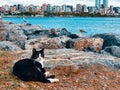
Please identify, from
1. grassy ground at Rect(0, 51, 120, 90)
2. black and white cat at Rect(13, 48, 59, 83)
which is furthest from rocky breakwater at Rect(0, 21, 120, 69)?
black and white cat at Rect(13, 48, 59, 83)

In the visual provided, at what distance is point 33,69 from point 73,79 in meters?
1.95

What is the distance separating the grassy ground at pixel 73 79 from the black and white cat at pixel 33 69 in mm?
181

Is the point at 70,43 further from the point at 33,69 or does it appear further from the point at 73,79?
the point at 33,69

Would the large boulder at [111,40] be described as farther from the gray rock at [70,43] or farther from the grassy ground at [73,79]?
the grassy ground at [73,79]

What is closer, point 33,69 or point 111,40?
point 33,69

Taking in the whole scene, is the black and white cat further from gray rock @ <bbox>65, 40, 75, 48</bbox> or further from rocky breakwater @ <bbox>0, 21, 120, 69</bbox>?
gray rock @ <bbox>65, 40, 75, 48</bbox>

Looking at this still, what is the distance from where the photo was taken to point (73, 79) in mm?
16906

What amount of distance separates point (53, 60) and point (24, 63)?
10.2 feet

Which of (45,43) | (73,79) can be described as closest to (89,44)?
(45,43)

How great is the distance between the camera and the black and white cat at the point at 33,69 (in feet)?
51.2

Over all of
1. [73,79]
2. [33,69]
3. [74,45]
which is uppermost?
[33,69]

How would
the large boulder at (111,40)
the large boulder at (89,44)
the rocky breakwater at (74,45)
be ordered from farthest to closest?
1. the large boulder at (111,40)
2. the large boulder at (89,44)
3. the rocky breakwater at (74,45)

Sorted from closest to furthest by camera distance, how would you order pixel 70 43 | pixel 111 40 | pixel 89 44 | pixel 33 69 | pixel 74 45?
1. pixel 33 69
2. pixel 74 45
3. pixel 70 43
4. pixel 89 44
5. pixel 111 40

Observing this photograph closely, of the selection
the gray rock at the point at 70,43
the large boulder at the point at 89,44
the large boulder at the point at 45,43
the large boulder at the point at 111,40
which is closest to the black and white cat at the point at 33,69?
the large boulder at the point at 45,43
